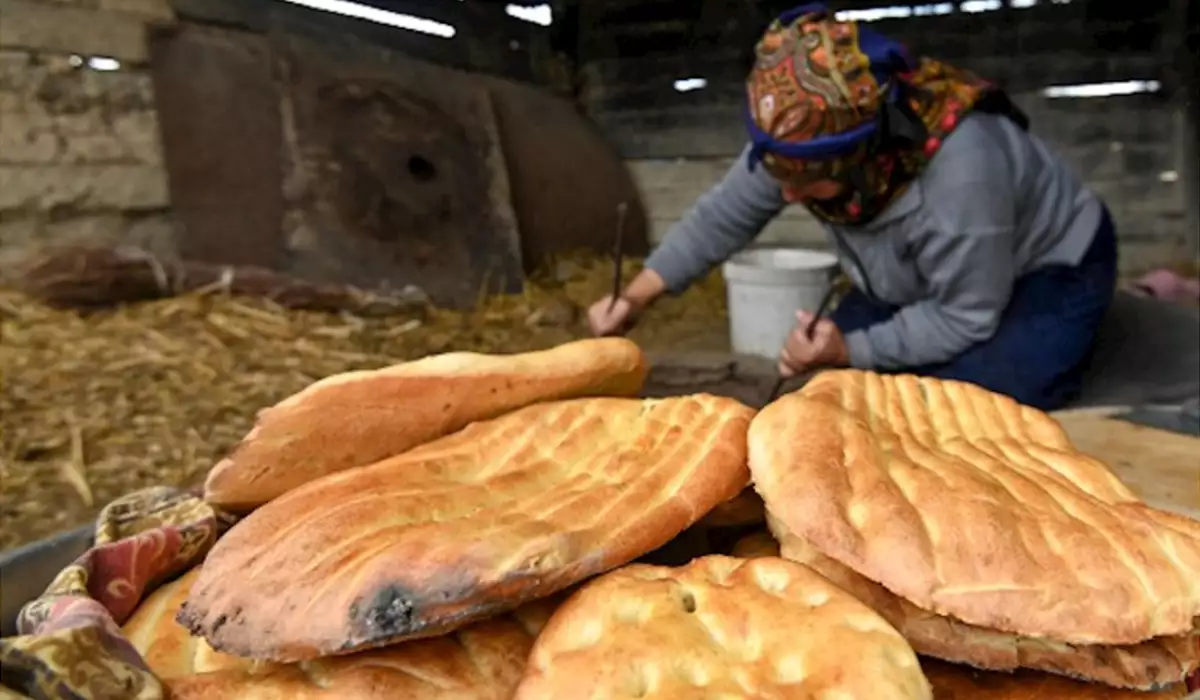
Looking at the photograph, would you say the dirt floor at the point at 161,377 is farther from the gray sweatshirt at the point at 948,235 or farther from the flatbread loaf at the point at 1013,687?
the flatbread loaf at the point at 1013,687

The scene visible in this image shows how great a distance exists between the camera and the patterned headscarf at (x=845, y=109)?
200 cm

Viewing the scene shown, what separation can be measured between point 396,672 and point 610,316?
5.79 feet

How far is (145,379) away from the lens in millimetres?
2170

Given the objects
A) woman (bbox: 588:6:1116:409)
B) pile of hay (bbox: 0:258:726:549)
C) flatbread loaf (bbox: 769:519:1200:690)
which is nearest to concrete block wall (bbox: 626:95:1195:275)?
woman (bbox: 588:6:1116:409)

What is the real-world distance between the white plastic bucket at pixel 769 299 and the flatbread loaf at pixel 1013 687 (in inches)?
89.0

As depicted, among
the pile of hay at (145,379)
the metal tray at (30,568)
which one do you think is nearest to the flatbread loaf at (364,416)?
the metal tray at (30,568)

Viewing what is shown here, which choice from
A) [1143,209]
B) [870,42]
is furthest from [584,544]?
[1143,209]

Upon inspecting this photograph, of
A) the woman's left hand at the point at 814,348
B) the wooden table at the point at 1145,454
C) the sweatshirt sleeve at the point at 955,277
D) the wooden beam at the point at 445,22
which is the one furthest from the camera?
the wooden beam at the point at 445,22

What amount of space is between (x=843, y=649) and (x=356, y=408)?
0.46 metres

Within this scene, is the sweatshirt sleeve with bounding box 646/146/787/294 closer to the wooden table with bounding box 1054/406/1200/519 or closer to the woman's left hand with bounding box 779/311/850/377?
the woman's left hand with bounding box 779/311/850/377

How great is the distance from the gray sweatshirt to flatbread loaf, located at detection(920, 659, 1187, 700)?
1.59 meters

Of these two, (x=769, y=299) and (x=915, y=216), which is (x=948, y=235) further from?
(x=769, y=299)

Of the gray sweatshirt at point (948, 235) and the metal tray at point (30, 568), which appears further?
the gray sweatshirt at point (948, 235)

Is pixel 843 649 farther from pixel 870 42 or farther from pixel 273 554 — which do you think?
pixel 870 42
